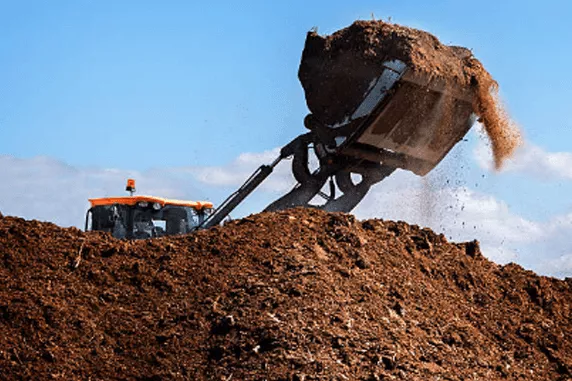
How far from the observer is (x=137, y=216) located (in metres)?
13.0

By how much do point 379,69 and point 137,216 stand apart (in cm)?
432

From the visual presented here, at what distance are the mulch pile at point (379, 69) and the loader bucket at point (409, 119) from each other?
0.26 ft

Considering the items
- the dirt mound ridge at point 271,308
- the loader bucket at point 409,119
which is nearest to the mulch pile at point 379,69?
the loader bucket at point 409,119

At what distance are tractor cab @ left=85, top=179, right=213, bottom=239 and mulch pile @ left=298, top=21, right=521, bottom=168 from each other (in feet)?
9.99

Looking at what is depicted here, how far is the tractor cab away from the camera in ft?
42.3

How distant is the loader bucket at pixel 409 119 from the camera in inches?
411

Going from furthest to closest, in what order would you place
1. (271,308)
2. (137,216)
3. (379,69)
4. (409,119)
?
(137,216) → (409,119) → (379,69) → (271,308)

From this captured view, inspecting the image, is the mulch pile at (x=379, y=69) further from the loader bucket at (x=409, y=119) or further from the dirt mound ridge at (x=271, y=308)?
the dirt mound ridge at (x=271, y=308)

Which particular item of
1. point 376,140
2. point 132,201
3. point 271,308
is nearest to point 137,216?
point 132,201

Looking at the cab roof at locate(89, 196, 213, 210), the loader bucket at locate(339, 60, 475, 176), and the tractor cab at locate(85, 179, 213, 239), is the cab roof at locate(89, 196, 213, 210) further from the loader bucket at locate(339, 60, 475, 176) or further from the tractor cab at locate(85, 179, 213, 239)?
the loader bucket at locate(339, 60, 475, 176)

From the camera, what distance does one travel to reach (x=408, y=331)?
7551 millimetres

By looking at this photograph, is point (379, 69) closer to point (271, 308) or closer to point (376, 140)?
point (376, 140)

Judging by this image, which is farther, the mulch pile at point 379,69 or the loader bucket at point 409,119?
the mulch pile at point 379,69

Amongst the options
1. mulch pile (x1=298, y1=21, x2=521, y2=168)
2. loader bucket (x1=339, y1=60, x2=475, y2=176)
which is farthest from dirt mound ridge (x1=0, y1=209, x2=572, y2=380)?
mulch pile (x1=298, y1=21, x2=521, y2=168)
